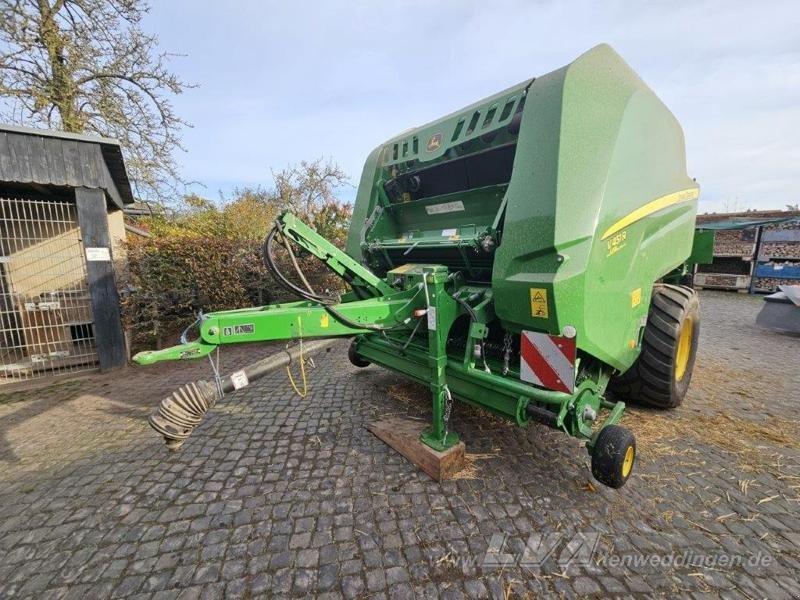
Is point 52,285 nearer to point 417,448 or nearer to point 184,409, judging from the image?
point 184,409

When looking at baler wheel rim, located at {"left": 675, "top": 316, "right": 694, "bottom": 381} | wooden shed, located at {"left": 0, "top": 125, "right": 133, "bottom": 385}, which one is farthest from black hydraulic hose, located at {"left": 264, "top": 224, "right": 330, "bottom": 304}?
wooden shed, located at {"left": 0, "top": 125, "right": 133, "bottom": 385}

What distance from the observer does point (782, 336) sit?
6.10 meters

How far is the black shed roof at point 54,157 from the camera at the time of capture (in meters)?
4.36

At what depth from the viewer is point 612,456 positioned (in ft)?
6.46

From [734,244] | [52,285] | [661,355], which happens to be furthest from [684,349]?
[734,244]

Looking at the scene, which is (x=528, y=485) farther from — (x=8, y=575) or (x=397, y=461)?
(x=8, y=575)

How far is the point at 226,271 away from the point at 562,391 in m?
5.37

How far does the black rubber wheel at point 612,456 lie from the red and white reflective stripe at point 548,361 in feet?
1.28

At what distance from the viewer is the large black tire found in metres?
2.88

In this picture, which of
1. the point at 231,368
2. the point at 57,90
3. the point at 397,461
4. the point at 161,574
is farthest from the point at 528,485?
the point at 57,90

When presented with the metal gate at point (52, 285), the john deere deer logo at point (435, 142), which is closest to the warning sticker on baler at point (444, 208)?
the john deere deer logo at point (435, 142)

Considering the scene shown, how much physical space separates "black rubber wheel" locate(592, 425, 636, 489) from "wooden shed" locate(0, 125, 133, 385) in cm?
585

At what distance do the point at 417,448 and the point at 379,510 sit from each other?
0.51 meters

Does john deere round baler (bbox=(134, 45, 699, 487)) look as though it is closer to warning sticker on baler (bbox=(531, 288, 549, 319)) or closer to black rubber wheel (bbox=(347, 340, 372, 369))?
warning sticker on baler (bbox=(531, 288, 549, 319))
